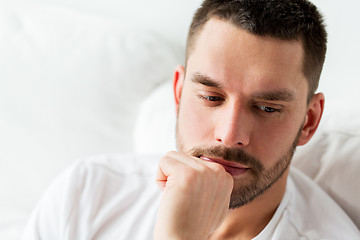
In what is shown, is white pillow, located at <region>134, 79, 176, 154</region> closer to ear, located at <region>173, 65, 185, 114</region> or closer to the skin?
ear, located at <region>173, 65, 185, 114</region>

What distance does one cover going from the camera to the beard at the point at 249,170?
0.94m

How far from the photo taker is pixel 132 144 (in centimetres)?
162

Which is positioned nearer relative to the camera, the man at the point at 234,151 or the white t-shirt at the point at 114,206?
the man at the point at 234,151

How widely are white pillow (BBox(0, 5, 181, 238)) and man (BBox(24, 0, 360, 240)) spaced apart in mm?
418

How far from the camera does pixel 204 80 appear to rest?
971 millimetres

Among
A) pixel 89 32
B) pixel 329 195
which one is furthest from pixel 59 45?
pixel 329 195

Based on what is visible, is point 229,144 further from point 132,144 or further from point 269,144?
point 132,144

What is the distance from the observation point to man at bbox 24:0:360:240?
0.91 m

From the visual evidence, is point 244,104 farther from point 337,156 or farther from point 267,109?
point 337,156

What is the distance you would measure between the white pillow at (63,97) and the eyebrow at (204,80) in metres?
0.60

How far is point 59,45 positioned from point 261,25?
89 cm

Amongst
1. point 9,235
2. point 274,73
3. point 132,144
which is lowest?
point 9,235

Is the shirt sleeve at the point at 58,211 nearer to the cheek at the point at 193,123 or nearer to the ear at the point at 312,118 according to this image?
the cheek at the point at 193,123

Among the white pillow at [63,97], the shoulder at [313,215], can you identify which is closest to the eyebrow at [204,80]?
the shoulder at [313,215]
